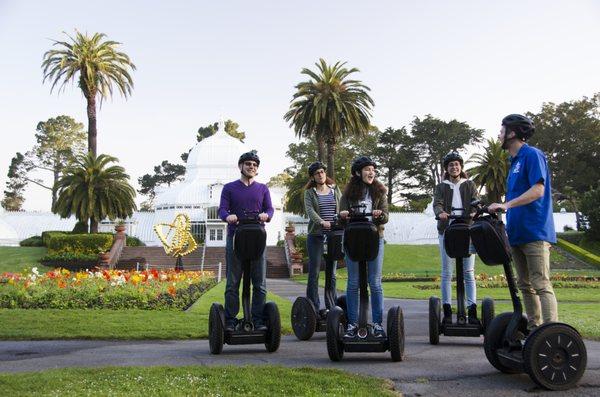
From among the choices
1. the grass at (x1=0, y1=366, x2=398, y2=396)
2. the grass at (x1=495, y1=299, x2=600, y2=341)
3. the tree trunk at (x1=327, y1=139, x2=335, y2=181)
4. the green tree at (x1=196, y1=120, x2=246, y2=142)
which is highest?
the green tree at (x1=196, y1=120, x2=246, y2=142)

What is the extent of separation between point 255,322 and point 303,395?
2.55m

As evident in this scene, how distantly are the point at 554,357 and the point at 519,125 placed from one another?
1.86 metres

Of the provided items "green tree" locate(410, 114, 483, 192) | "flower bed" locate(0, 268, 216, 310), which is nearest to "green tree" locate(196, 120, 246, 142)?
"green tree" locate(410, 114, 483, 192)

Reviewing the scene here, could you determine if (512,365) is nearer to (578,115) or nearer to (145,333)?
(145,333)

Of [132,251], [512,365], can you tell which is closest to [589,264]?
[132,251]

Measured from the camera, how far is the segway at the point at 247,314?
21.3ft

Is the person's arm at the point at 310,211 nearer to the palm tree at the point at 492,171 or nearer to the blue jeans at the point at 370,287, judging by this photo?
the blue jeans at the point at 370,287

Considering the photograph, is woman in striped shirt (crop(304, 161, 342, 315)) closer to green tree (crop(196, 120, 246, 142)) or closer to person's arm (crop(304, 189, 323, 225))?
person's arm (crop(304, 189, 323, 225))

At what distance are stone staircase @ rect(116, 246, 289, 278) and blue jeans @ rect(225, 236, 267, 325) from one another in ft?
91.7

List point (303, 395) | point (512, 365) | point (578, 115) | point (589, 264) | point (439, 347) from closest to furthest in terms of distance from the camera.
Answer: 1. point (303, 395)
2. point (512, 365)
3. point (439, 347)
4. point (589, 264)
5. point (578, 115)

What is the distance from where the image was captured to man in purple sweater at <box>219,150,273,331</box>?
270 inches

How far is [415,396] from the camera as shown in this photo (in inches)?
179

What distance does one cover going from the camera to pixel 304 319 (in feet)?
25.9

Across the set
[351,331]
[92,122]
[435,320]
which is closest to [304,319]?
[435,320]
